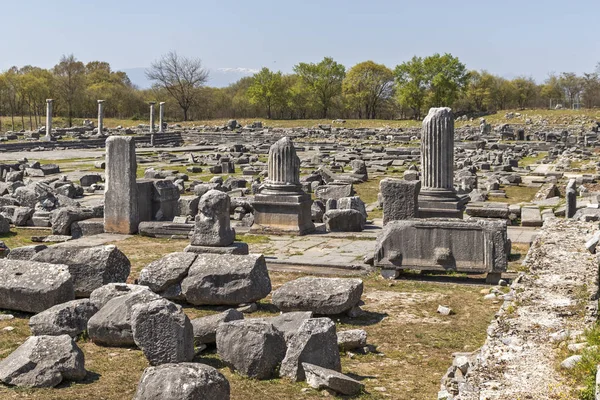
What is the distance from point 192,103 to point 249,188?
6333 centimetres

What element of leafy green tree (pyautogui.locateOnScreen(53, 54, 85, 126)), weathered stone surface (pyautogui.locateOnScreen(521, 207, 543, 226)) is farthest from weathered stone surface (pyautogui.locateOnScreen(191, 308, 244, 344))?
leafy green tree (pyautogui.locateOnScreen(53, 54, 85, 126))

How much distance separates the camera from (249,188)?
26266 mm

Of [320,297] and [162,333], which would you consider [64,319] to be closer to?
[162,333]

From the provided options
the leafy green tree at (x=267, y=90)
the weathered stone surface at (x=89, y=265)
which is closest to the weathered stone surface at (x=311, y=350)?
the weathered stone surface at (x=89, y=265)

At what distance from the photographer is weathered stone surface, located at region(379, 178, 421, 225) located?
14.9 meters

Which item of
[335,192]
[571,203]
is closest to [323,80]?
[335,192]

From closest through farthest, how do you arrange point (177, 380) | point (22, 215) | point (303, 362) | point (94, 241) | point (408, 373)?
1. point (177, 380)
2. point (303, 362)
3. point (408, 373)
4. point (94, 241)
5. point (22, 215)

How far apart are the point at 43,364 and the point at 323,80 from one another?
281 ft

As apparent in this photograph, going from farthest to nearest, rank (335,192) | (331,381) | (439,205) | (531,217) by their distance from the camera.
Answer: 1. (335,192)
2. (531,217)
3. (439,205)
4. (331,381)

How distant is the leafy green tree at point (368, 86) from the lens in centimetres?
8975

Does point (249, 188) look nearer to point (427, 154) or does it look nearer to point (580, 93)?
point (427, 154)

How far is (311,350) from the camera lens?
7.16m

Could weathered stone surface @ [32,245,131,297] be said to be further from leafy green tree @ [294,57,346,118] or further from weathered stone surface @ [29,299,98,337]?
leafy green tree @ [294,57,346,118]

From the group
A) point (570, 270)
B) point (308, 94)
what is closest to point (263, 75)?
point (308, 94)
